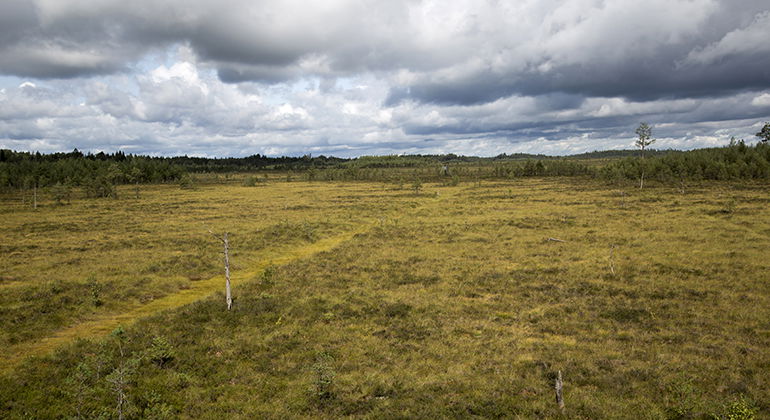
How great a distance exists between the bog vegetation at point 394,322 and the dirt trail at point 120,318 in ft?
0.53

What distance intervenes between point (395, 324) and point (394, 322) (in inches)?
11.9

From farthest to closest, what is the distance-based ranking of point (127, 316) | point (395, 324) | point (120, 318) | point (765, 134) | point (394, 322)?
1. point (765, 134)
2. point (127, 316)
3. point (120, 318)
4. point (394, 322)
5. point (395, 324)

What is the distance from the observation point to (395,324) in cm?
2212

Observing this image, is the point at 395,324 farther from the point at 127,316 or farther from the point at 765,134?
the point at 765,134

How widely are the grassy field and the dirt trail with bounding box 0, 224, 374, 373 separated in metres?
0.15

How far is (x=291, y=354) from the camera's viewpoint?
1864 centimetres

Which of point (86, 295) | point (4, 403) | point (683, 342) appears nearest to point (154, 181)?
point (86, 295)

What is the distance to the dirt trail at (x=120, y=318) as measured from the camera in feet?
59.3

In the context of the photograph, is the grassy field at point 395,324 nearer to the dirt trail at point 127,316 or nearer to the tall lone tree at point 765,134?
the dirt trail at point 127,316

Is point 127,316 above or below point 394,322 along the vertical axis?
below

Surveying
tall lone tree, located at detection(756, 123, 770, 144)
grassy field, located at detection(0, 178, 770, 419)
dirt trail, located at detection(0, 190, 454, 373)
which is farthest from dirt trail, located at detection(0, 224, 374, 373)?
tall lone tree, located at detection(756, 123, 770, 144)

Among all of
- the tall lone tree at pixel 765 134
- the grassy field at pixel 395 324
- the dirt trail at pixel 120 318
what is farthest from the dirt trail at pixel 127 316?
the tall lone tree at pixel 765 134

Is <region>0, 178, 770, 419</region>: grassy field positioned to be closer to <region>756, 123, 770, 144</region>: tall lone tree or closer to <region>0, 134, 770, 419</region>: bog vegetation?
<region>0, 134, 770, 419</region>: bog vegetation

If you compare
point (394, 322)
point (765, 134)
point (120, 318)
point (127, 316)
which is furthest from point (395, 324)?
point (765, 134)
